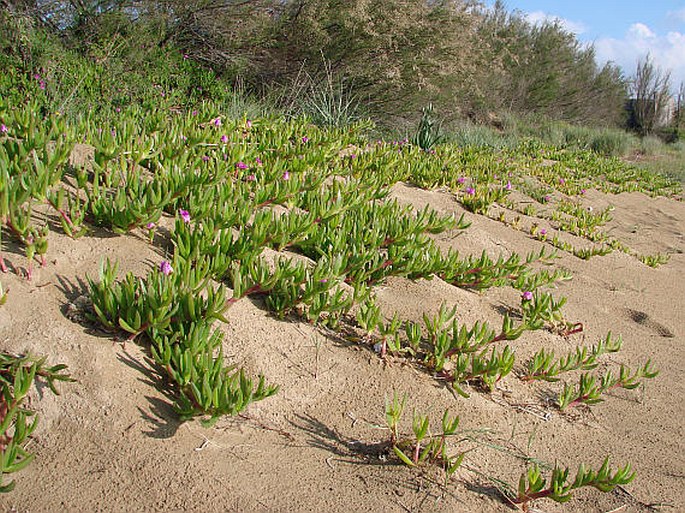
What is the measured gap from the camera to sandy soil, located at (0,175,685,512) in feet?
5.34

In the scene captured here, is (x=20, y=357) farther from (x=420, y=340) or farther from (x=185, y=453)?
(x=420, y=340)

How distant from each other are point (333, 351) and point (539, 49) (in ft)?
62.5

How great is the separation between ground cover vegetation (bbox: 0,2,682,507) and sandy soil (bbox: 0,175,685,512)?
7 cm

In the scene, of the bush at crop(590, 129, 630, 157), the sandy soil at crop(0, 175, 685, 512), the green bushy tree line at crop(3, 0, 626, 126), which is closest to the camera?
the sandy soil at crop(0, 175, 685, 512)

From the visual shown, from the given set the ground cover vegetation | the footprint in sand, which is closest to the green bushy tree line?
the ground cover vegetation

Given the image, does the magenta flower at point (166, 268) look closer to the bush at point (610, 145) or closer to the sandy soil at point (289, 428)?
the sandy soil at point (289, 428)

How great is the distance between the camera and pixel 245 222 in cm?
284

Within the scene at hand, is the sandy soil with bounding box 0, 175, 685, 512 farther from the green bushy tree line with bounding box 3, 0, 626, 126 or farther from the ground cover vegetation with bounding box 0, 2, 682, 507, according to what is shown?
the green bushy tree line with bounding box 3, 0, 626, 126

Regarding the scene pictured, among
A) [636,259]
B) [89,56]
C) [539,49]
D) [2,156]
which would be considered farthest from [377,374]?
[539,49]

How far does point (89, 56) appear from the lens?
7.52m

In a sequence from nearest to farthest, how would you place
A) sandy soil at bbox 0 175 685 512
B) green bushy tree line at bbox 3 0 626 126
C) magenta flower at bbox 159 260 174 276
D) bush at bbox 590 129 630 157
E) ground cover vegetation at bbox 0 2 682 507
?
sandy soil at bbox 0 175 685 512
ground cover vegetation at bbox 0 2 682 507
magenta flower at bbox 159 260 174 276
green bushy tree line at bbox 3 0 626 126
bush at bbox 590 129 630 157

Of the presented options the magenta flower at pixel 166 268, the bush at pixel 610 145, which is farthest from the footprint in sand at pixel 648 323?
the bush at pixel 610 145

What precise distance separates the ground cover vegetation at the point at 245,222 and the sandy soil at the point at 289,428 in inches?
2.7

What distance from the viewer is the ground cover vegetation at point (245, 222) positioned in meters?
1.94
